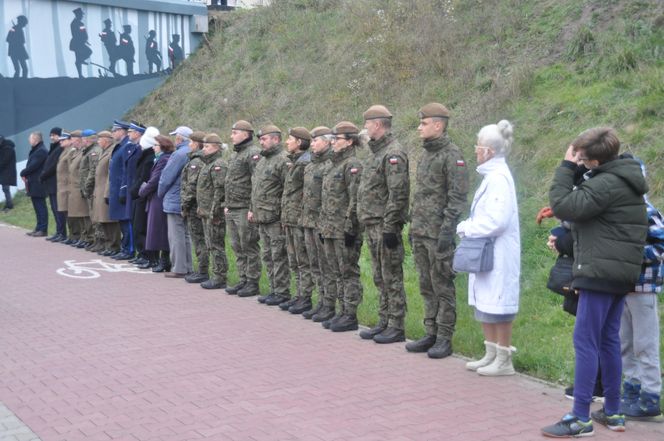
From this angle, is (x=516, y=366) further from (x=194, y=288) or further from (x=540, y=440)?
(x=194, y=288)

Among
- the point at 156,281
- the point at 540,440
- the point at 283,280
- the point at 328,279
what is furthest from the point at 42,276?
the point at 540,440

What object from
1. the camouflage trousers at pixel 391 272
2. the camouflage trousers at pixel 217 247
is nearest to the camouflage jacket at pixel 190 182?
the camouflage trousers at pixel 217 247

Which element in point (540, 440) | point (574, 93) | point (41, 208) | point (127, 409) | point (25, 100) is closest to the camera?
point (540, 440)

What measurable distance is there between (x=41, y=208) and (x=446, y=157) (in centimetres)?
1264

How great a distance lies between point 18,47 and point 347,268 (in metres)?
17.5

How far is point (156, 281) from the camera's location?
12.5m

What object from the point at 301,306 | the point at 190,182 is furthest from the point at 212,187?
the point at 301,306

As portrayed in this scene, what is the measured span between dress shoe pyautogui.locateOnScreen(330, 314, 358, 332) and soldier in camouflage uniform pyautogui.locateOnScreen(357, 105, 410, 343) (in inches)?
18.2

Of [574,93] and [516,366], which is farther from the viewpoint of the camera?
[574,93]

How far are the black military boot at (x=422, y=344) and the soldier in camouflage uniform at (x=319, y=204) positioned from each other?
159cm

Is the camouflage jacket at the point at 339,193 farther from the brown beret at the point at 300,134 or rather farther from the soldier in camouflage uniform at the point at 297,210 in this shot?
the brown beret at the point at 300,134

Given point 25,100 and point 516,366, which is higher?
point 25,100

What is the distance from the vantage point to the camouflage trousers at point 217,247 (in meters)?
11.7

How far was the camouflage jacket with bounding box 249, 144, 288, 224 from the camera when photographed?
10422 millimetres
